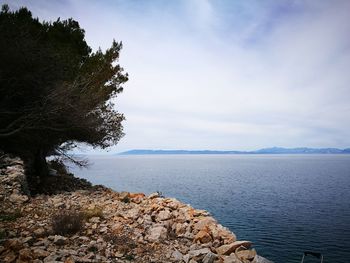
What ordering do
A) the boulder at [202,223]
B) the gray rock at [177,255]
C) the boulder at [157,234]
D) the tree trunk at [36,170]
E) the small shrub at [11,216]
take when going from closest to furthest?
the gray rock at [177,255]
the small shrub at [11,216]
the boulder at [157,234]
the boulder at [202,223]
the tree trunk at [36,170]

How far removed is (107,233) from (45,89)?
22.2 ft

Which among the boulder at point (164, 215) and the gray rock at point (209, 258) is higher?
the boulder at point (164, 215)

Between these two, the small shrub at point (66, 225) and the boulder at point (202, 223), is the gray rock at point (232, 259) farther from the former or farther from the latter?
the small shrub at point (66, 225)

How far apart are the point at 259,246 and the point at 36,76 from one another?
2350 cm

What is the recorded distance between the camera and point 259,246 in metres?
24.4

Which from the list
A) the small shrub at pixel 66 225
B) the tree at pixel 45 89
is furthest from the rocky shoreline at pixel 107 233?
the tree at pixel 45 89

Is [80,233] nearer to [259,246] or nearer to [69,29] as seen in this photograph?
[69,29]

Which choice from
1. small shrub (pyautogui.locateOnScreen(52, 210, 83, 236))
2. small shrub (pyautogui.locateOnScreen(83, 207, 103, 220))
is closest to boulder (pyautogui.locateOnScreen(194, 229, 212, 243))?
small shrub (pyautogui.locateOnScreen(83, 207, 103, 220))

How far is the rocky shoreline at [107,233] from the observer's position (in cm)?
809

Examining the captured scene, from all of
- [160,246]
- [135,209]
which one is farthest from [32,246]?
[135,209]

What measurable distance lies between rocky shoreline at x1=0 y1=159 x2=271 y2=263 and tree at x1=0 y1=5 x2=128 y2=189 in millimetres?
3500

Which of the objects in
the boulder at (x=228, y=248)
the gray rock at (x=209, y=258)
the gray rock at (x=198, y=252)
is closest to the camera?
the gray rock at (x=209, y=258)

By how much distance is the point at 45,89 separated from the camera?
1132 cm

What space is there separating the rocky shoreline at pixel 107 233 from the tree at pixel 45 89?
3500mm
